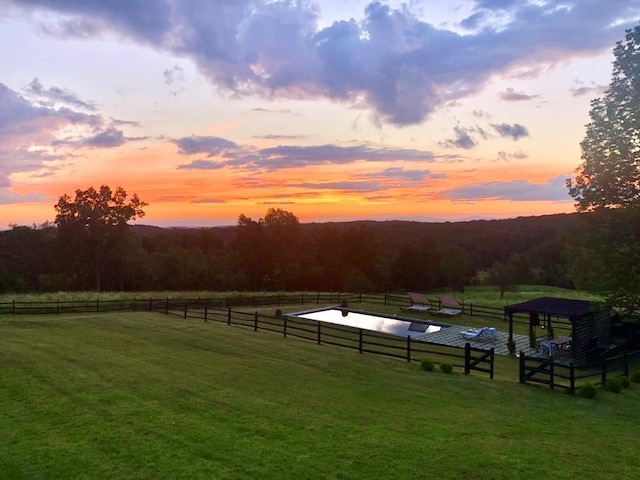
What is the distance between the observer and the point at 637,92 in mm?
15852

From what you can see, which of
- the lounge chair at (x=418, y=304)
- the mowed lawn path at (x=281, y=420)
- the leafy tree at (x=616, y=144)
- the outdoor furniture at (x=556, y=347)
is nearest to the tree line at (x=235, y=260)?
the lounge chair at (x=418, y=304)

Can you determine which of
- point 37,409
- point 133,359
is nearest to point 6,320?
point 133,359

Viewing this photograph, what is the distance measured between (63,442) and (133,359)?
6.69m

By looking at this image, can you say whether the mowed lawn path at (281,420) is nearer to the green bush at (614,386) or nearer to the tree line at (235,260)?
the green bush at (614,386)

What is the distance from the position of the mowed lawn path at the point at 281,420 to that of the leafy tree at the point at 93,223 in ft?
142

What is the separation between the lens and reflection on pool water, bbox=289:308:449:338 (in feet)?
86.9

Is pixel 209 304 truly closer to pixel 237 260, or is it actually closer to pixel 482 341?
pixel 482 341

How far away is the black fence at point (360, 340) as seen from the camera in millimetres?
16453

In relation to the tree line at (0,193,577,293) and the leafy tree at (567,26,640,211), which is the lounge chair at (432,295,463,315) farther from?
the tree line at (0,193,577,293)

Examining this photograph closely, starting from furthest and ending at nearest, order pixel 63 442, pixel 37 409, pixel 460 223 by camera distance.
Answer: pixel 460 223
pixel 37 409
pixel 63 442

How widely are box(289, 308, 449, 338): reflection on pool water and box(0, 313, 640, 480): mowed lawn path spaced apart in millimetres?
9497

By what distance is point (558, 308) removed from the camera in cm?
2128

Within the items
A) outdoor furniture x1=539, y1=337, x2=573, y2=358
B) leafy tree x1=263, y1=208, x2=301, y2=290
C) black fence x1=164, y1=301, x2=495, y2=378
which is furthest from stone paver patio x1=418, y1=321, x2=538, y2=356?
leafy tree x1=263, y1=208, x2=301, y2=290

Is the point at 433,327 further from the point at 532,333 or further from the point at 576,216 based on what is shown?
the point at 576,216
